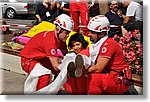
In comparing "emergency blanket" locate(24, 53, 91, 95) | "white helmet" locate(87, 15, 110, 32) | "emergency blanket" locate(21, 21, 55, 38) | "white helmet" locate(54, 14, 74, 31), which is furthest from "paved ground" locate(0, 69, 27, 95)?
"white helmet" locate(87, 15, 110, 32)

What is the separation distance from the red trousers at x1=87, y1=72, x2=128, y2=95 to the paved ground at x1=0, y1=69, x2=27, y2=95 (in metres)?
0.85

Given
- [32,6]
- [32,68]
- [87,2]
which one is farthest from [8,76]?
[87,2]

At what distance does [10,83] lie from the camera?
642cm

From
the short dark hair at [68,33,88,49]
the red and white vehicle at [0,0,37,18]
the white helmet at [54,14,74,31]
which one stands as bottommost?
the short dark hair at [68,33,88,49]

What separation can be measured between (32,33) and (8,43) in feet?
1.08

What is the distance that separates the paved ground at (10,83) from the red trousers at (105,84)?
2.79 ft

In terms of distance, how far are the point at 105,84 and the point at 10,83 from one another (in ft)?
3.93

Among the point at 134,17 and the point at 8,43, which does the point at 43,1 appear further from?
the point at 134,17

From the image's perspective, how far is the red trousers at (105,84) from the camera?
6234 millimetres

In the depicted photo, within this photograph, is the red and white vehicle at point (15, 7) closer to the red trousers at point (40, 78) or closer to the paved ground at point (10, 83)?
the red trousers at point (40, 78)

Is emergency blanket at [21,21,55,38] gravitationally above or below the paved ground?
above

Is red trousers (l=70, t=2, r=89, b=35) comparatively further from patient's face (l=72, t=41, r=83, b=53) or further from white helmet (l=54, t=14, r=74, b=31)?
patient's face (l=72, t=41, r=83, b=53)

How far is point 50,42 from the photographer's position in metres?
6.23

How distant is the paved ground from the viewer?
6.35 meters
